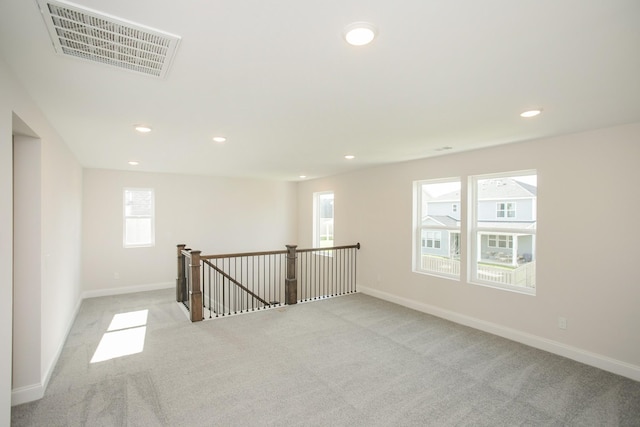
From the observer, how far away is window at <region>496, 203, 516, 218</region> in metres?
3.94

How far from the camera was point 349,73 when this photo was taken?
6.39 feet

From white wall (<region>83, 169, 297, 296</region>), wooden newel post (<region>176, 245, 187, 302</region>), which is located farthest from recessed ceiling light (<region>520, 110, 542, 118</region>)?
white wall (<region>83, 169, 297, 296</region>)

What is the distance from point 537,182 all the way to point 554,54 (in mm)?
2360

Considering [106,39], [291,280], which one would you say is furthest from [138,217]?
[106,39]

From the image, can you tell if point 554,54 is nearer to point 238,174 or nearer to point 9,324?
point 9,324

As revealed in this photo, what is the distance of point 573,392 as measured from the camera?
107 inches

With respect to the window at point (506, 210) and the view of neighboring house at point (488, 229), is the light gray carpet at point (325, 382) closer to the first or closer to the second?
the view of neighboring house at point (488, 229)

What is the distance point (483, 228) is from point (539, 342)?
1492 mm

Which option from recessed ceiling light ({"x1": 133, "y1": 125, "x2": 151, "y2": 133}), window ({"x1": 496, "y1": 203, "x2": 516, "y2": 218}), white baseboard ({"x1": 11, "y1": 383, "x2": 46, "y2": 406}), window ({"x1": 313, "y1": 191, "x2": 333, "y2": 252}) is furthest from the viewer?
window ({"x1": 313, "y1": 191, "x2": 333, "y2": 252})

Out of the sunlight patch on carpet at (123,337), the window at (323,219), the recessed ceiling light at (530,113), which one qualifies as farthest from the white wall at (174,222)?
the recessed ceiling light at (530,113)

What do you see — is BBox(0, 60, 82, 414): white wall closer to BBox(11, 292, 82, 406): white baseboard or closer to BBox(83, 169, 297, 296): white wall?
BBox(11, 292, 82, 406): white baseboard

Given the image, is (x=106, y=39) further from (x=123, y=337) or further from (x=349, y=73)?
(x=123, y=337)

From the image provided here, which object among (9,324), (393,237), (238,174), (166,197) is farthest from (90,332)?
(393,237)

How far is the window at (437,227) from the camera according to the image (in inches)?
182
